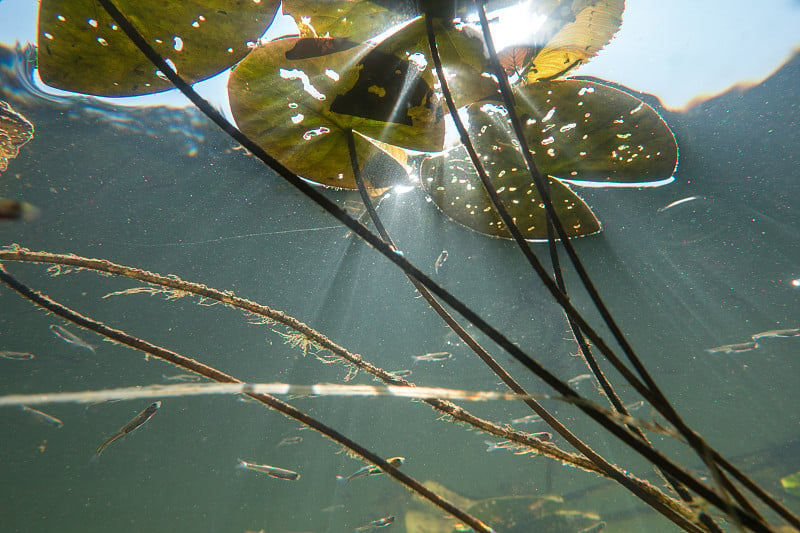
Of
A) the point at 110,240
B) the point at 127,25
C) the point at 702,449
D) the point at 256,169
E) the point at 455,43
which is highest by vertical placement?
the point at 110,240

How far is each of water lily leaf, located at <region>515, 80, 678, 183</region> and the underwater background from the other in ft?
3.82

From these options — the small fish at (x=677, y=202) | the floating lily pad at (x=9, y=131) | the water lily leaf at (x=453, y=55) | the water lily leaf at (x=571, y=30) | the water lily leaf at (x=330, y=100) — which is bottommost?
the water lily leaf at (x=330, y=100)

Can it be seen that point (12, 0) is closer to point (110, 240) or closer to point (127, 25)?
point (127, 25)

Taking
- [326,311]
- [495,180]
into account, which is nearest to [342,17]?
[495,180]

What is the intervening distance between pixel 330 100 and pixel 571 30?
933mm

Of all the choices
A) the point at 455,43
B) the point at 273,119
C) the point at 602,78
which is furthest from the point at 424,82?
the point at 602,78

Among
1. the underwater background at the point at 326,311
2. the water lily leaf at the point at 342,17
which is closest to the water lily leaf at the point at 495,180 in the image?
the water lily leaf at the point at 342,17

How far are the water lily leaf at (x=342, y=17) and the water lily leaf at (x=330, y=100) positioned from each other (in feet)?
0.22

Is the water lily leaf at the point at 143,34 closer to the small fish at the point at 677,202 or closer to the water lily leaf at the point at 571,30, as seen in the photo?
the water lily leaf at the point at 571,30

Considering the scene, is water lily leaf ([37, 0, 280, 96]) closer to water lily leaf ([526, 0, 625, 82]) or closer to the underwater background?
water lily leaf ([526, 0, 625, 82])

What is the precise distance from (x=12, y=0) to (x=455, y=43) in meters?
4.52

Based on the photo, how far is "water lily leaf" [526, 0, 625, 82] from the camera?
137 cm

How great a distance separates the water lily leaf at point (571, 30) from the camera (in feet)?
4.49

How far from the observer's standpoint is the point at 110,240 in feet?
29.8
